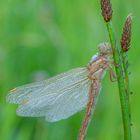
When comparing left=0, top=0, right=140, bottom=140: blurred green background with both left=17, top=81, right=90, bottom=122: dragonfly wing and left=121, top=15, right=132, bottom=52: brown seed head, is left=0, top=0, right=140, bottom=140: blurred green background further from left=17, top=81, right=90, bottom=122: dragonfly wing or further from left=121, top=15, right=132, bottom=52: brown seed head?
left=121, top=15, right=132, bottom=52: brown seed head

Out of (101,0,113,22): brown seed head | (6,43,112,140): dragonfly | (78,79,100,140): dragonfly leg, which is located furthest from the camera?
(6,43,112,140): dragonfly

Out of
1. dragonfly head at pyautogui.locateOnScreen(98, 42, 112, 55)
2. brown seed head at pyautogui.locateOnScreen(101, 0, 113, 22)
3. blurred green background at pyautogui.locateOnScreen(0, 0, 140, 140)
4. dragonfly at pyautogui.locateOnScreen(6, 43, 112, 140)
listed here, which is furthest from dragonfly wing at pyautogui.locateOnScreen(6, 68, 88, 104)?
brown seed head at pyautogui.locateOnScreen(101, 0, 113, 22)

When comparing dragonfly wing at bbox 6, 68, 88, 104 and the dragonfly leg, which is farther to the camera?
dragonfly wing at bbox 6, 68, 88, 104

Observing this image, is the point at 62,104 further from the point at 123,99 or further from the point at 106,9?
the point at 106,9

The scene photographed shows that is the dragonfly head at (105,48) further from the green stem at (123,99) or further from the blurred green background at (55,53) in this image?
the blurred green background at (55,53)

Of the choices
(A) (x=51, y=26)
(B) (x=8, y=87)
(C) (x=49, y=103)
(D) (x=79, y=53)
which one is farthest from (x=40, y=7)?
(C) (x=49, y=103)

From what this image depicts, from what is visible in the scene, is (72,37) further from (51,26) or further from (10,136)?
(10,136)

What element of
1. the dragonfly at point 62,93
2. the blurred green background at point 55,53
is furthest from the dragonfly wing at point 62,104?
the blurred green background at point 55,53
